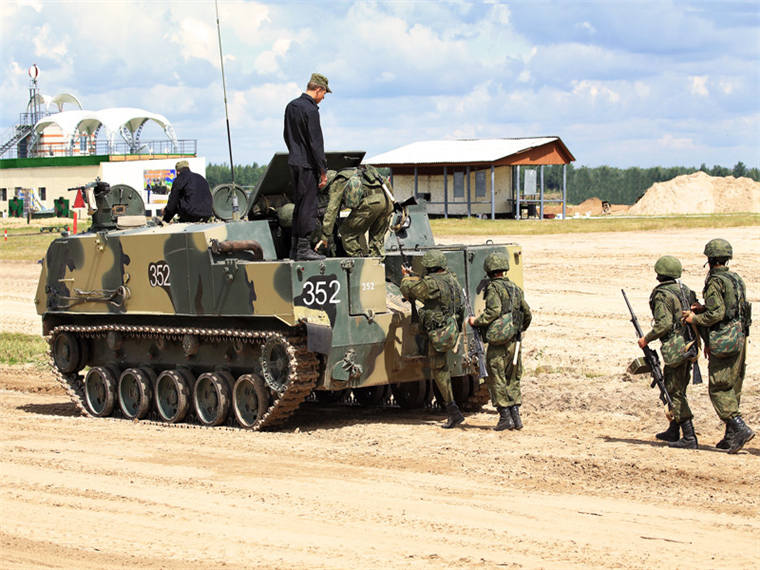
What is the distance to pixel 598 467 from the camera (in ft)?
30.6

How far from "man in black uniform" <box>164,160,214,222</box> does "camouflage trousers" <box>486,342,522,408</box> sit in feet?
13.1

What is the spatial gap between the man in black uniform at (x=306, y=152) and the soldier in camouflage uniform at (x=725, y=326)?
3820 millimetres

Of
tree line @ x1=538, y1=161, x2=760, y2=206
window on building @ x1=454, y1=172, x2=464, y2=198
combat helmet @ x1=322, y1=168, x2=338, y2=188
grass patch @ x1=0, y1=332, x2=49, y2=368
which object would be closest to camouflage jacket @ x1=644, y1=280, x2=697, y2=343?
combat helmet @ x1=322, y1=168, x2=338, y2=188

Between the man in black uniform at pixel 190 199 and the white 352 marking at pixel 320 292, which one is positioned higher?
the man in black uniform at pixel 190 199

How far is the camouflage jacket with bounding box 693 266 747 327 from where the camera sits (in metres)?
9.66

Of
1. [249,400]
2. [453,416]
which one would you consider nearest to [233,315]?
[249,400]

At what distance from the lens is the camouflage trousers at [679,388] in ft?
32.9

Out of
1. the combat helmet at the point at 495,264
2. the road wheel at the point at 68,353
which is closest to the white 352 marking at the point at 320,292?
the combat helmet at the point at 495,264

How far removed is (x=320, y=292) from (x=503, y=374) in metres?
2.00

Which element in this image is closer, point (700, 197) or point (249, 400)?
point (249, 400)

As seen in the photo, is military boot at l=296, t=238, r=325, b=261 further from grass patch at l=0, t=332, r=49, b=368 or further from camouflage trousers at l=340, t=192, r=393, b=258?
grass patch at l=0, t=332, r=49, b=368

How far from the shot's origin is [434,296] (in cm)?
1112

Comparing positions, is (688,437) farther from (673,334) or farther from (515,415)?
(515,415)

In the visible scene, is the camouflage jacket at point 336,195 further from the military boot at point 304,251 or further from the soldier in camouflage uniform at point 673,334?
the soldier in camouflage uniform at point 673,334
